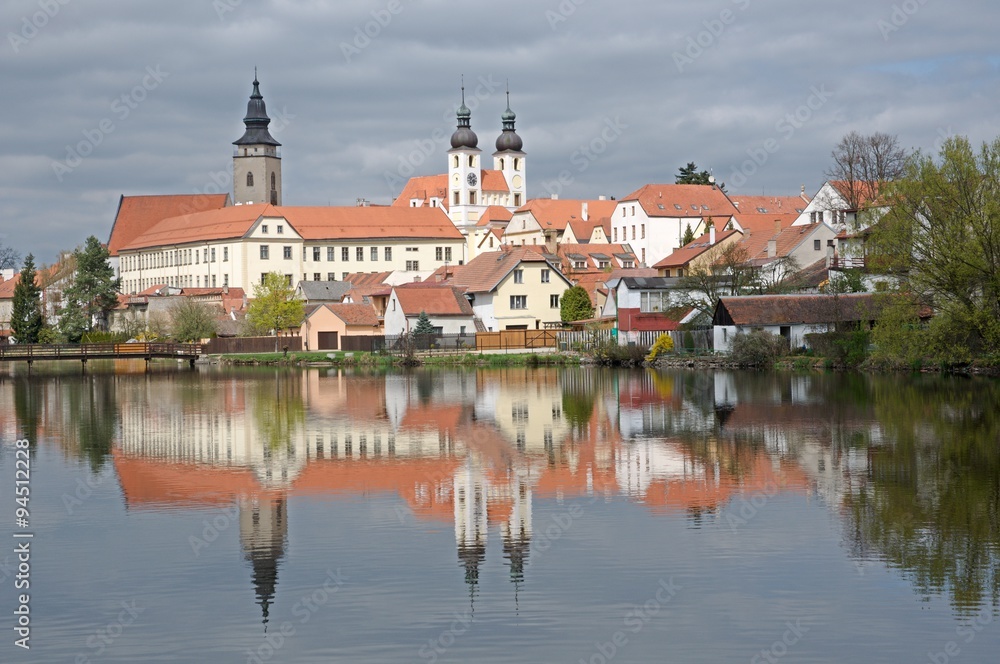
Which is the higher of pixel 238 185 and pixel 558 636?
pixel 238 185

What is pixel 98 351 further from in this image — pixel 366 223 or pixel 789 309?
pixel 366 223

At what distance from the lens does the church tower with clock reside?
153875mm

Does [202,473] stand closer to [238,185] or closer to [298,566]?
[298,566]

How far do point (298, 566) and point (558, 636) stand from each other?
12.4ft

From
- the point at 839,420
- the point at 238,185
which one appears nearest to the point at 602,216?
the point at 238,185

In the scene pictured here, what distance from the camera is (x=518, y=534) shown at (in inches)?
617

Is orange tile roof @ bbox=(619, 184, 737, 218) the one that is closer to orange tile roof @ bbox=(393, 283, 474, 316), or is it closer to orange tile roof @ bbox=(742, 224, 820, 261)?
orange tile roof @ bbox=(742, 224, 820, 261)

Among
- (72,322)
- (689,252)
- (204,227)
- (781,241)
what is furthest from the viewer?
(204,227)

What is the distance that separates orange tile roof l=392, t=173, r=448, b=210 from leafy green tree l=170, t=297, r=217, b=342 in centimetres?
7391

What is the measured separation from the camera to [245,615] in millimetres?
12211

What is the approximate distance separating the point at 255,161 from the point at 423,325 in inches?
2991

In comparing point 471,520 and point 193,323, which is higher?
point 193,323

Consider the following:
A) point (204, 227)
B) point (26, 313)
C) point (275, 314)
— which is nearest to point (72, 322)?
point (26, 313)

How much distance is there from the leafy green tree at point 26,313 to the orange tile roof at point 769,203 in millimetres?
57865
